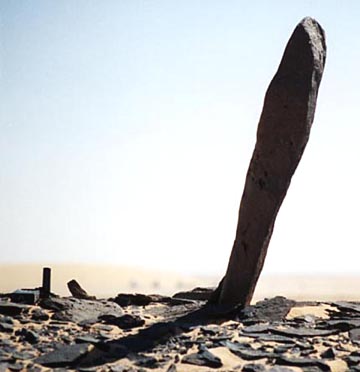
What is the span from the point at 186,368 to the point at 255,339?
65.2 inches

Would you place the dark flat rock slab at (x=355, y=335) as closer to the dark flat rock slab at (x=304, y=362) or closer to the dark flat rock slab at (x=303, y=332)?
the dark flat rock slab at (x=303, y=332)

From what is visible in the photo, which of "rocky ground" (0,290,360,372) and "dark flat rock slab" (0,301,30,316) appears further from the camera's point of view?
"dark flat rock slab" (0,301,30,316)

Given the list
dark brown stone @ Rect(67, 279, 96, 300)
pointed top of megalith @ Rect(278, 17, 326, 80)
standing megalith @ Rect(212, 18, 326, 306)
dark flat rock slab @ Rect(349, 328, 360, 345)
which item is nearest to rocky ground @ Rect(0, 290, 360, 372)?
dark flat rock slab @ Rect(349, 328, 360, 345)

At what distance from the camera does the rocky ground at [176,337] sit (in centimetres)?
757

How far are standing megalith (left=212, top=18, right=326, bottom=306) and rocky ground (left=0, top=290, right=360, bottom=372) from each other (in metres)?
0.69

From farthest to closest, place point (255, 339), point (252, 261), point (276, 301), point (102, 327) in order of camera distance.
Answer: point (276, 301) → point (252, 261) → point (102, 327) → point (255, 339)

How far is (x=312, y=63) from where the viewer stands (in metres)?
9.70

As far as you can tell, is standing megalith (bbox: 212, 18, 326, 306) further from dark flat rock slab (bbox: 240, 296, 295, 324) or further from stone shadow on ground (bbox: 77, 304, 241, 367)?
stone shadow on ground (bbox: 77, 304, 241, 367)

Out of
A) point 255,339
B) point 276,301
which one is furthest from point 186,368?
point 276,301

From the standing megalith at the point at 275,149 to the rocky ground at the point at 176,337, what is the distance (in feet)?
2.26

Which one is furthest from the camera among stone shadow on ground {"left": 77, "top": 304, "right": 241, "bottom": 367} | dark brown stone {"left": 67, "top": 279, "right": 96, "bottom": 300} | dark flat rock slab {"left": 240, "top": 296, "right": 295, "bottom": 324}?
dark brown stone {"left": 67, "top": 279, "right": 96, "bottom": 300}

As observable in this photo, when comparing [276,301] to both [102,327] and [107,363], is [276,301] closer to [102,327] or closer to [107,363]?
[102,327]

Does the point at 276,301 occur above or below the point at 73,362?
above

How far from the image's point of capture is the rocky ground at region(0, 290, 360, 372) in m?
7.57
